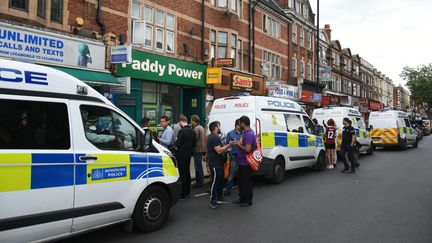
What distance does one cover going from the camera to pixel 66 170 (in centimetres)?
430

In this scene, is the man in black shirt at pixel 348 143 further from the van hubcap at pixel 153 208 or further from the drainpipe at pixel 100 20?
the drainpipe at pixel 100 20

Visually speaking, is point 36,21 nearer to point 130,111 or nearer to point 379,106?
point 130,111

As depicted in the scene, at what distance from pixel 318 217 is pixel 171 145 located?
4084mm

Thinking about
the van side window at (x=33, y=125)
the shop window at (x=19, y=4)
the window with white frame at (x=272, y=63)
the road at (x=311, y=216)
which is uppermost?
the window with white frame at (x=272, y=63)

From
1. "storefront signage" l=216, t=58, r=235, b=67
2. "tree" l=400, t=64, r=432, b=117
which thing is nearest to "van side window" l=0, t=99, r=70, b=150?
"storefront signage" l=216, t=58, r=235, b=67

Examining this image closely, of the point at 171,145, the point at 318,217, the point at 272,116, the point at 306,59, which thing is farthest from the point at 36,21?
the point at 306,59

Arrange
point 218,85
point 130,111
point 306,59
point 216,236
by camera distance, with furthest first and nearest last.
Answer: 1. point 306,59
2. point 218,85
3. point 130,111
4. point 216,236

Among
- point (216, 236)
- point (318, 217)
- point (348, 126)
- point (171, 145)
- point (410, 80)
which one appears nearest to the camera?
point (216, 236)

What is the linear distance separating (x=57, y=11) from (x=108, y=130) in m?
7.94

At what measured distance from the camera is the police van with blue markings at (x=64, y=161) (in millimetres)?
3889

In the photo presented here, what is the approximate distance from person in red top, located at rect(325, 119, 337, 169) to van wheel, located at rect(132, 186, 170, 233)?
26.0ft

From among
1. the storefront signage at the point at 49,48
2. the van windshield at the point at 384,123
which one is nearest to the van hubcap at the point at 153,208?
the storefront signage at the point at 49,48

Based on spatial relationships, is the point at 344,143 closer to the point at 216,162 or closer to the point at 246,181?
the point at 246,181

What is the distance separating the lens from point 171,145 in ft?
29.1
